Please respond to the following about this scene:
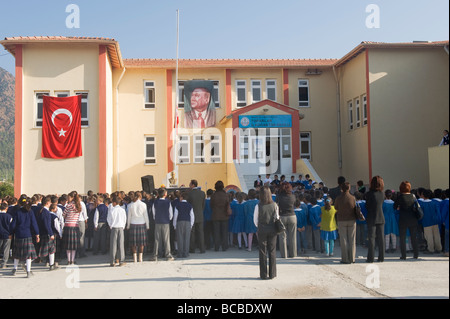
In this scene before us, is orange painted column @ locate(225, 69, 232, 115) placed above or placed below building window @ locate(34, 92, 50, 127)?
above

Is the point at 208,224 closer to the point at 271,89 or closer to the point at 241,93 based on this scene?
the point at 241,93

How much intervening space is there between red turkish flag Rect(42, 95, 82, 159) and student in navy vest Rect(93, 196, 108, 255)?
31.9ft

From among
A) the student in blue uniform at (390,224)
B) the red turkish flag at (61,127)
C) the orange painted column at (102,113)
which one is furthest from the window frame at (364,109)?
the red turkish flag at (61,127)

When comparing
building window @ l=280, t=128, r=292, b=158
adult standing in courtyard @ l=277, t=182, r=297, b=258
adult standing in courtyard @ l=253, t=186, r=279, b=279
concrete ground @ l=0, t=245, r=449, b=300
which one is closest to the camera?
concrete ground @ l=0, t=245, r=449, b=300

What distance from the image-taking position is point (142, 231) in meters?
10.5

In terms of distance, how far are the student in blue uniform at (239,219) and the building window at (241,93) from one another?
14205 millimetres

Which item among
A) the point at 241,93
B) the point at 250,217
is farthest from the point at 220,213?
the point at 241,93

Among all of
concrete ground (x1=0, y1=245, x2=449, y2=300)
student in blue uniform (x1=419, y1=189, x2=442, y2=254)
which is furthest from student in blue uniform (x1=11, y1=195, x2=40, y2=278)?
student in blue uniform (x1=419, y1=189, x2=442, y2=254)

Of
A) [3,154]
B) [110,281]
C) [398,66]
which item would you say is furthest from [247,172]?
[3,154]

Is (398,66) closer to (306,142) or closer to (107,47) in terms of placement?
(306,142)

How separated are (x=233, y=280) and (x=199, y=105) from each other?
1797cm

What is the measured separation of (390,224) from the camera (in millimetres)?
11000

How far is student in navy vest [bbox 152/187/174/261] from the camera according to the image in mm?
10562

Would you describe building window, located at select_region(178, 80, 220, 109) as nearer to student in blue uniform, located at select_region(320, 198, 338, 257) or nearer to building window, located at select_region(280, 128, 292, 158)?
building window, located at select_region(280, 128, 292, 158)
